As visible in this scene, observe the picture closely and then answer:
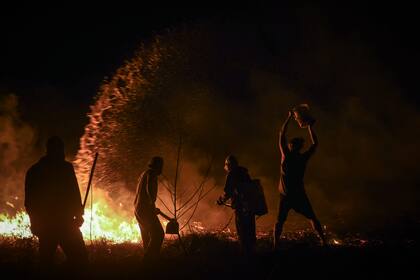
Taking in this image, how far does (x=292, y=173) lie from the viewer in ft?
25.0

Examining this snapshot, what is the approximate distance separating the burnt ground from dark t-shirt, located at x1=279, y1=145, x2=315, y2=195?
1069 millimetres

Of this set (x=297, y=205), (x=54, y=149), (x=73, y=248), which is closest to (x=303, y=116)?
(x=297, y=205)

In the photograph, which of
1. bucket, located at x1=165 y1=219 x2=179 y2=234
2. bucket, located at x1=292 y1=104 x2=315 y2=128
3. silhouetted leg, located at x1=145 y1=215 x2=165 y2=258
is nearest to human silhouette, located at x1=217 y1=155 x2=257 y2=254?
bucket, located at x1=165 y1=219 x2=179 y2=234

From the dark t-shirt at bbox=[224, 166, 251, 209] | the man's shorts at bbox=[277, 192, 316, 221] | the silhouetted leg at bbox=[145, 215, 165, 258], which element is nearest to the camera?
the silhouetted leg at bbox=[145, 215, 165, 258]

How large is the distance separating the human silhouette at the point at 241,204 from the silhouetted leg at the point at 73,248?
8.84ft

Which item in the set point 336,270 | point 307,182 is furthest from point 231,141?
point 336,270

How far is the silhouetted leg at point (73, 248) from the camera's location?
5516mm

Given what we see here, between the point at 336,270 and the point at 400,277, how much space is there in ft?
2.84

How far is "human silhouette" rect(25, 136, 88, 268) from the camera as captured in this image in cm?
543

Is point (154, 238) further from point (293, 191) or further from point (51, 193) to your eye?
point (293, 191)

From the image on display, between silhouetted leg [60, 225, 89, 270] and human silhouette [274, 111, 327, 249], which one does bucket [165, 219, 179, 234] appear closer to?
human silhouette [274, 111, 327, 249]

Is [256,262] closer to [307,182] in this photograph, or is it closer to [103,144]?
[103,144]

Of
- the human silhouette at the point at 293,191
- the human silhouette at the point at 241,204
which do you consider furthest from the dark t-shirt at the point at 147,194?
the human silhouette at the point at 293,191

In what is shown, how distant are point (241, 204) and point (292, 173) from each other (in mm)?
1081
